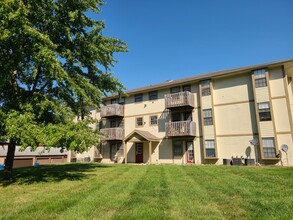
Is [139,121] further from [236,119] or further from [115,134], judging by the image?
[236,119]

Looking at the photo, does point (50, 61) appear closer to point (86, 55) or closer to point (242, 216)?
point (86, 55)

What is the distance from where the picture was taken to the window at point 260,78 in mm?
17578

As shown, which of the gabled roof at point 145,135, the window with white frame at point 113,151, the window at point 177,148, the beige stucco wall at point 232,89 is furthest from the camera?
the window with white frame at point 113,151

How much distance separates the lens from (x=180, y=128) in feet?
65.9

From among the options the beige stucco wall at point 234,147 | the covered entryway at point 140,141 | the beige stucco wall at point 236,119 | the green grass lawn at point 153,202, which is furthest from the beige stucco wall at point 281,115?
the covered entryway at point 140,141

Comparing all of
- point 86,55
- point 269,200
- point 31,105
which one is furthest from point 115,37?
point 269,200

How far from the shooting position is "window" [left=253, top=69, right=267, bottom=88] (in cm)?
1758

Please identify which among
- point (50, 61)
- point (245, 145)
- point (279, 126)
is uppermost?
point (50, 61)

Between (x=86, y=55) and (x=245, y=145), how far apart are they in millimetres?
14396

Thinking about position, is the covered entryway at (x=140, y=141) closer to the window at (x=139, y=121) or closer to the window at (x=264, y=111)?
the window at (x=139, y=121)

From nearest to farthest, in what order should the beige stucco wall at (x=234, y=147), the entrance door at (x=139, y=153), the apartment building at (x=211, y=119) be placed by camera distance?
the apartment building at (x=211, y=119) → the beige stucco wall at (x=234, y=147) → the entrance door at (x=139, y=153)

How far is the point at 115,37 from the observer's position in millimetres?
13078

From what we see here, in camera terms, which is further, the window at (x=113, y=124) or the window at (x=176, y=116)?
the window at (x=113, y=124)

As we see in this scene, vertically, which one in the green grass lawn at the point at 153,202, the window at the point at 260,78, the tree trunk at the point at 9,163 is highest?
the window at the point at 260,78
